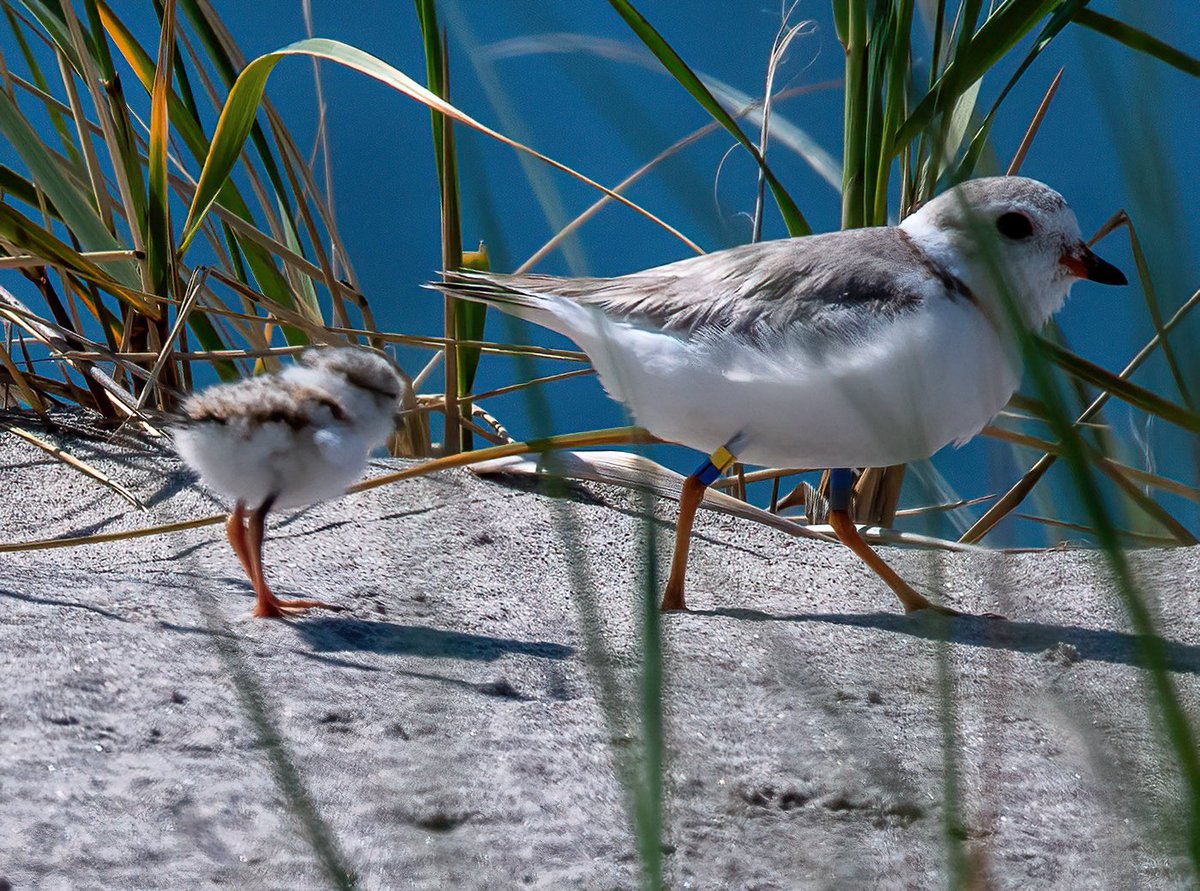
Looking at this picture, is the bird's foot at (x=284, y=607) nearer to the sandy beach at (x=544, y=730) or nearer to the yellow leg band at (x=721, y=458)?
the sandy beach at (x=544, y=730)

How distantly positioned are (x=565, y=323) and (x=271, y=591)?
2.30 feet

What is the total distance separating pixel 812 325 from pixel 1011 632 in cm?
58

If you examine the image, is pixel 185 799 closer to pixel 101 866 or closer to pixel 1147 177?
pixel 101 866

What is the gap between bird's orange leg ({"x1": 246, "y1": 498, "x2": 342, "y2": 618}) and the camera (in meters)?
1.87

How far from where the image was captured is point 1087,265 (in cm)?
204

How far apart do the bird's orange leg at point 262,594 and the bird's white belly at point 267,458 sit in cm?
4

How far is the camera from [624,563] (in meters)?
2.44

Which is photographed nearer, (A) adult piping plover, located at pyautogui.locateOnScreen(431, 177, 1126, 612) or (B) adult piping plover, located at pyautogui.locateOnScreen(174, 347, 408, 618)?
(A) adult piping plover, located at pyautogui.locateOnScreen(431, 177, 1126, 612)

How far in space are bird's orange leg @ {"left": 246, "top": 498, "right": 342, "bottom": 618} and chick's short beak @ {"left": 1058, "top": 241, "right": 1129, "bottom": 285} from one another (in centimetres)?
141

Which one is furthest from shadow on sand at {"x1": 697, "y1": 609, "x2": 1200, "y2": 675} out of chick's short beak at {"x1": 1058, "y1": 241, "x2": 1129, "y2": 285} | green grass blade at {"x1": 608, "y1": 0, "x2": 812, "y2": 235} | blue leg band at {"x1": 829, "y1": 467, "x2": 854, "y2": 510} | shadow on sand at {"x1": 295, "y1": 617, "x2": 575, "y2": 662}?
green grass blade at {"x1": 608, "y1": 0, "x2": 812, "y2": 235}

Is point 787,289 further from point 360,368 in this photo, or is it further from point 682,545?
point 360,368

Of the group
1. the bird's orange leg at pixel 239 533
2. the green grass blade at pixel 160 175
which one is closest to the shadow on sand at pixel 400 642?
the bird's orange leg at pixel 239 533

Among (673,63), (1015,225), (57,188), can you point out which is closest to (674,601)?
(1015,225)

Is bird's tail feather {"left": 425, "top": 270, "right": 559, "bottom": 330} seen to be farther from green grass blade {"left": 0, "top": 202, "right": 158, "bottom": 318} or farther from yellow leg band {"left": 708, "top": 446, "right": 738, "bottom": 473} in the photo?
green grass blade {"left": 0, "top": 202, "right": 158, "bottom": 318}
